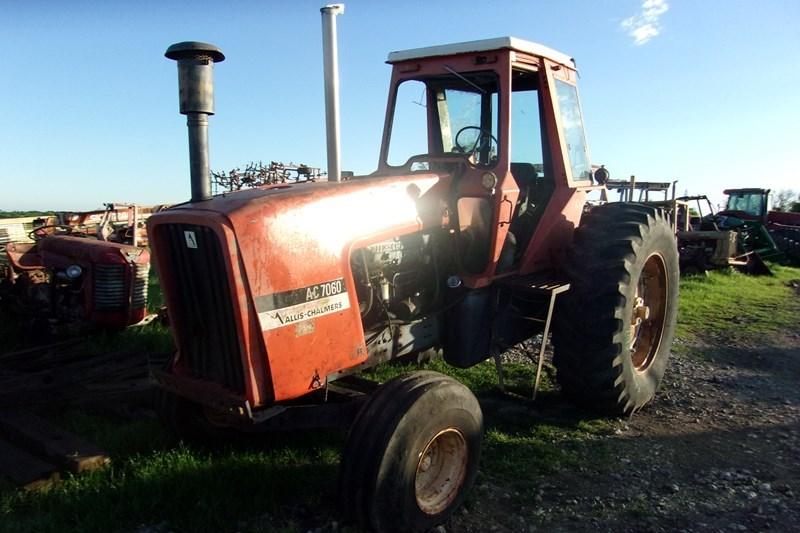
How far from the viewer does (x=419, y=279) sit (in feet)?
12.9

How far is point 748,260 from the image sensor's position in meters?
14.8

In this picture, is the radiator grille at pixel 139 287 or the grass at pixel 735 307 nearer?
the radiator grille at pixel 139 287

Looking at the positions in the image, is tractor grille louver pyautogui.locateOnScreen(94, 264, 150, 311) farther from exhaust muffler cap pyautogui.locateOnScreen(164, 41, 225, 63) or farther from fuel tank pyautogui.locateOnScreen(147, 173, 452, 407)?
exhaust muffler cap pyautogui.locateOnScreen(164, 41, 225, 63)

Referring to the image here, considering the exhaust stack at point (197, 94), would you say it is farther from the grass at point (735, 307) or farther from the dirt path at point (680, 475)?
the grass at point (735, 307)

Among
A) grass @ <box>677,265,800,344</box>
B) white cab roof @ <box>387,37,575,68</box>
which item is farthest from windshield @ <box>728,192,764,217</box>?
white cab roof @ <box>387,37,575,68</box>

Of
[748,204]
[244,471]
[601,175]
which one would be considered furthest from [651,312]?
[748,204]

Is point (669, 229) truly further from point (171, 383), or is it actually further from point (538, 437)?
point (171, 383)

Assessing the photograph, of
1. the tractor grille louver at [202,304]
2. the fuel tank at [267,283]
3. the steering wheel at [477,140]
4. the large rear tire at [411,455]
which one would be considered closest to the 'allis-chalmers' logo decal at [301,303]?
the fuel tank at [267,283]

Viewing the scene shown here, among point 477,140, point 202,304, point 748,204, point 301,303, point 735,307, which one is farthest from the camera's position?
point 748,204

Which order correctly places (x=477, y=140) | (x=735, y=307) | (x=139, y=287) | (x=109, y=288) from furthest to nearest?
1. (x=735, y=307)
2. (x=139, y=287)
3. (x=109, y=288)
4. (x=477, y=140)

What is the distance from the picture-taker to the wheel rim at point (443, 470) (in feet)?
10.6

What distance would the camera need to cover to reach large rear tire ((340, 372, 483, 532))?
9.50 ft

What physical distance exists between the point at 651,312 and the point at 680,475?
1.80 m

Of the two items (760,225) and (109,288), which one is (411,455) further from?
(760,225)
